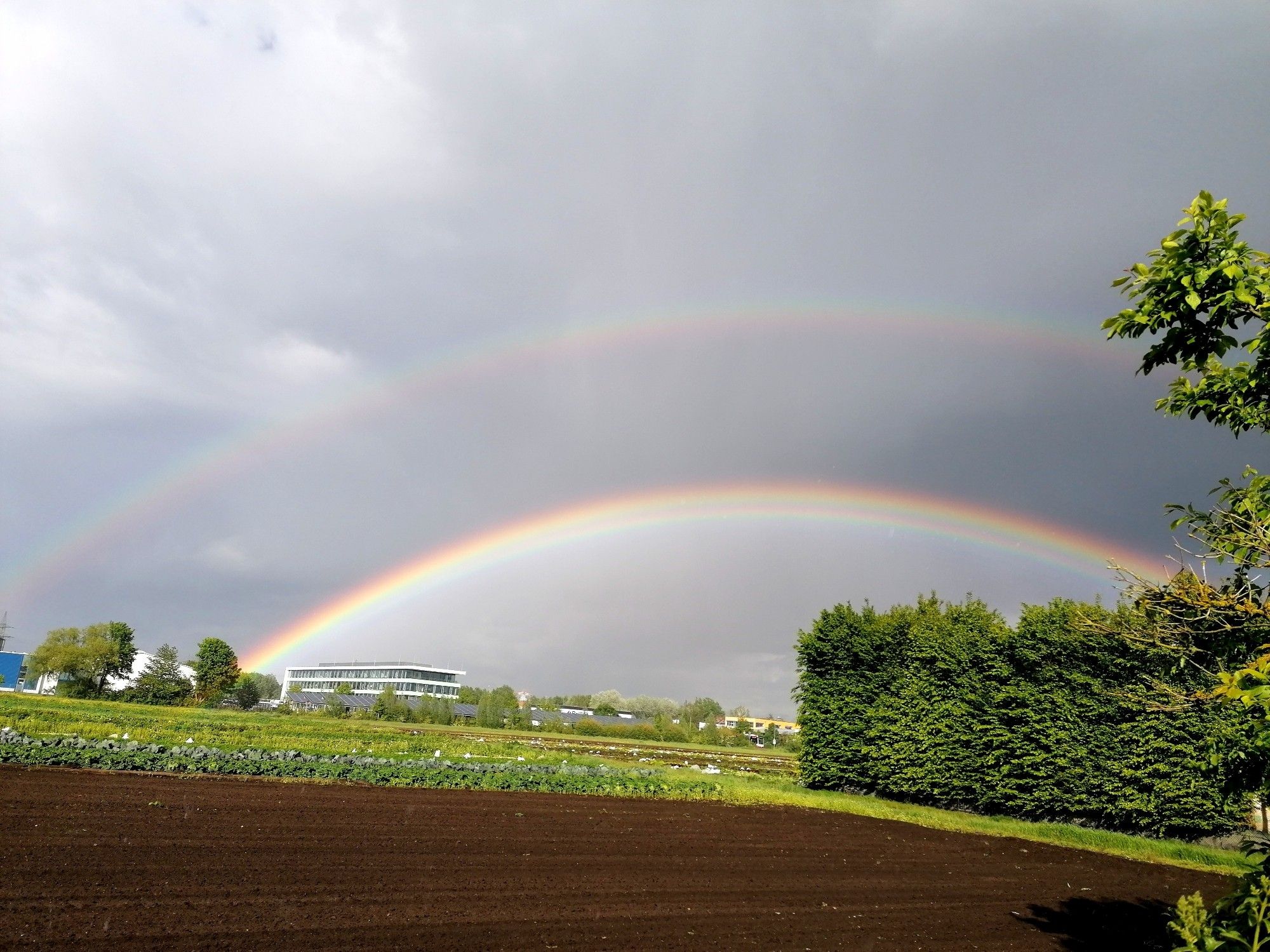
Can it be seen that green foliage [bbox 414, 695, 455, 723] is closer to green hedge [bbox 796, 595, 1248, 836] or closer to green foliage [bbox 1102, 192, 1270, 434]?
green hedge [bbox 796, 595, 1248, 836]

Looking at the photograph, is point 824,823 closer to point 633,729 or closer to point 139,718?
point 139,718

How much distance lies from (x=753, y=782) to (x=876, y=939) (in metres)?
25.0

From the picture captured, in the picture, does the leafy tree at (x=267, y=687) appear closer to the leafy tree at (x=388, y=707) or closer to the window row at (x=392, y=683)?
the window row at (x=392, y=683)

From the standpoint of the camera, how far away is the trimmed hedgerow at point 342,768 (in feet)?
74.5

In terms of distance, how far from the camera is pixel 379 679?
16862cm

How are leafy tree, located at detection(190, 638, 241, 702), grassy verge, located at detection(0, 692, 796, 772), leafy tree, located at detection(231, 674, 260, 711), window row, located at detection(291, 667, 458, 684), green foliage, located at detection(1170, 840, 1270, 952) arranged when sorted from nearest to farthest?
green foliage, located at detection(1170, 840, 1270, 952) → grassy verge, located at detection(0, 692, 796, 772) → leafy tree, located at detection(190, 638, 241, 702) → leafy tree, located at detection(231, 674, 260, 711) → window row, located at detection(291, 667, 458, 684)

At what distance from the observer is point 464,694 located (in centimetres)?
14950

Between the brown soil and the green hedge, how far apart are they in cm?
365

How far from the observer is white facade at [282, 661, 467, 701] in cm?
16450

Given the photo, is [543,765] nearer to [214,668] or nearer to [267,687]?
[214,668]

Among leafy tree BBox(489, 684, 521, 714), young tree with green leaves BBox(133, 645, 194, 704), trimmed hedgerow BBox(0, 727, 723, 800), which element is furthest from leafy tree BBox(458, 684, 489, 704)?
trimmed hedgerow BBox(0, 727, 723, 800)

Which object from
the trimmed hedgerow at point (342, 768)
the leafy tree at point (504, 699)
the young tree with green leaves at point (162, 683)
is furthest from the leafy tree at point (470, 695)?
the trimmed hedgerow at point (342, 768)

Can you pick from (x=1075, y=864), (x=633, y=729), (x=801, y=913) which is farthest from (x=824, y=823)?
(x=633, y=729)

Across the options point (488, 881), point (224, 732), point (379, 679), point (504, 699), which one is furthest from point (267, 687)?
point (488, 881)
